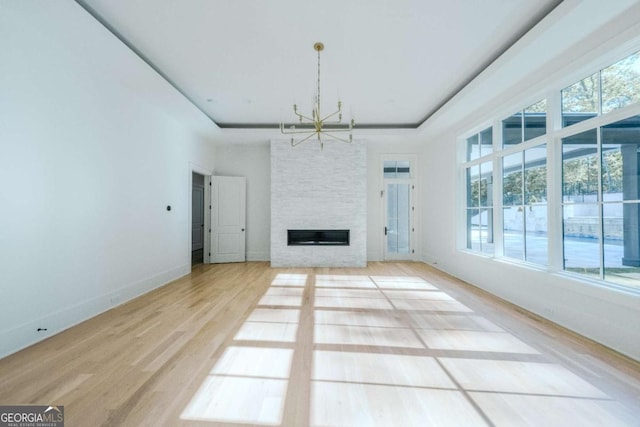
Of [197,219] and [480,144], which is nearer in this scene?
[480,144]

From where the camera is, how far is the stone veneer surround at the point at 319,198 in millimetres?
6215

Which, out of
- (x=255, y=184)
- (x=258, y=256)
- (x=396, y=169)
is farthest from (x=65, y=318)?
(x=396, y=169)

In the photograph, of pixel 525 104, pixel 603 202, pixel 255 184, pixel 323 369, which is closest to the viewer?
pixel 323 369

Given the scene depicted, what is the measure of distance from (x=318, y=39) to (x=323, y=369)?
10.6 feet

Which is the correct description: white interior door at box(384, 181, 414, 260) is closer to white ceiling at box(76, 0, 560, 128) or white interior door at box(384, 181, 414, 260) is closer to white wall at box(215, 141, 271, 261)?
white ceiling at box(76, 0, 560, 128)

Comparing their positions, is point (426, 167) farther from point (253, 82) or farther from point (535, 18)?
point (253, 82)

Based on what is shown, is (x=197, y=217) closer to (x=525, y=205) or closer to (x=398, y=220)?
(x=398, y=220)

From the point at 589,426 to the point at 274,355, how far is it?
203 cm

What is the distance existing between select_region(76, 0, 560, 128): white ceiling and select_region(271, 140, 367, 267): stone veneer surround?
1.71m

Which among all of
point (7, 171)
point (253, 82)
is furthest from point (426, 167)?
point (7, 171)

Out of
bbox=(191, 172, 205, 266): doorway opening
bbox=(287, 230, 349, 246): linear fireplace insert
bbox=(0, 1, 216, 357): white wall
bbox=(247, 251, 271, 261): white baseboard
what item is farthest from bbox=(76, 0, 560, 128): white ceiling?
bbox=(191, 172, 205, 266): doorway opening

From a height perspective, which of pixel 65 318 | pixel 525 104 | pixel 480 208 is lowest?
pixel 65 318

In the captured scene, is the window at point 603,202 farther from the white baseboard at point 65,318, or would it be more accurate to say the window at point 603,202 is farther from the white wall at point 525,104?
the white baseboard at point 65,318

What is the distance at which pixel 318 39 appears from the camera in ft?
9.83
